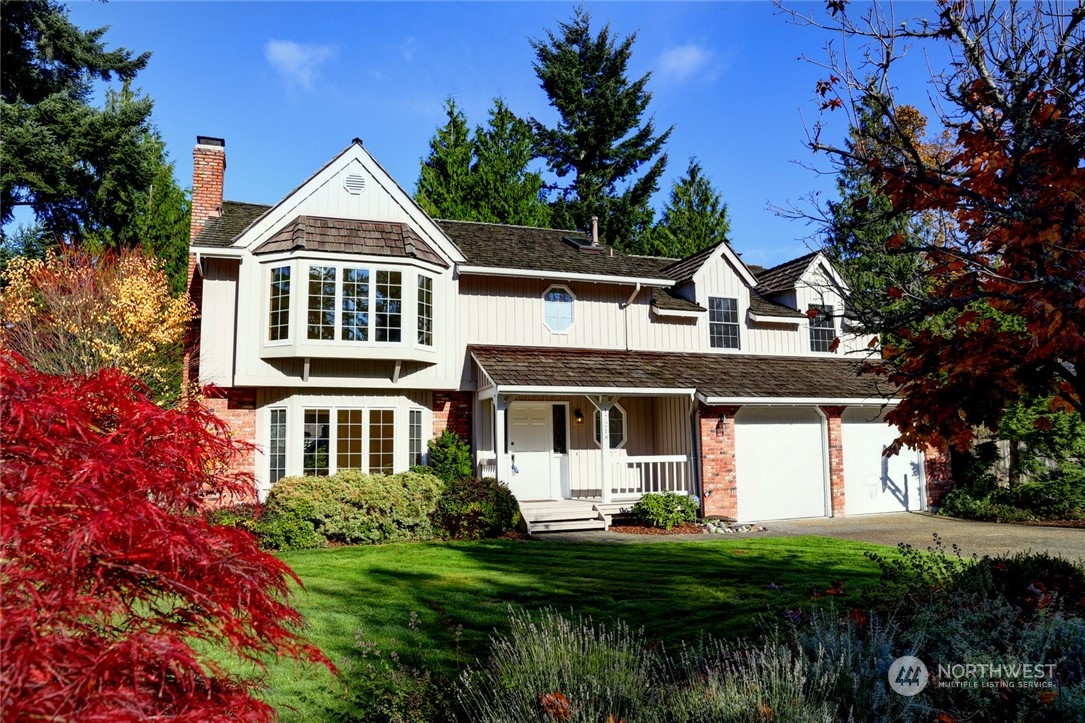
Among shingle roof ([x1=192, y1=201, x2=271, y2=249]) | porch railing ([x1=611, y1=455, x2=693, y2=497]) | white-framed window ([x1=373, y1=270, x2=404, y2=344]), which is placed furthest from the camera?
porch railing ([x1=611, y1=455, x2=693, y2=497])

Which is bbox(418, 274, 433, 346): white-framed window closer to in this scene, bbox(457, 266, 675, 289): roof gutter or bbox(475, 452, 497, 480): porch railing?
bbox(457, 266, 675, 289): roof gutter

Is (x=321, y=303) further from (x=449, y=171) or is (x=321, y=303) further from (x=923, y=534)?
(x=449, y=171)

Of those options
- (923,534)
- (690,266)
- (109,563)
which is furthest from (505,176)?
(109,563)

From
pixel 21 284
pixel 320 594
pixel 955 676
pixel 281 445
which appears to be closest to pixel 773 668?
pixel 955 676

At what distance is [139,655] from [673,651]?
5213mm

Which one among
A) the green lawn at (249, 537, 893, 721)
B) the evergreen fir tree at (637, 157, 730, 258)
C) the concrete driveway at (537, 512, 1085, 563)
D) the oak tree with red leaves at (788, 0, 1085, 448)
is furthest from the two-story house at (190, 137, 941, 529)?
the evergreen fir tree at (637, 157, 730, 258)

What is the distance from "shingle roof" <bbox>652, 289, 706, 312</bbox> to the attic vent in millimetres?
8627

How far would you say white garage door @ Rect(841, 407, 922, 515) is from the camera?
19891 millimetres

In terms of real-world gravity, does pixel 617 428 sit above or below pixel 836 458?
above

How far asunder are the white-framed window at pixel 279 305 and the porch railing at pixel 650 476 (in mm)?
8437

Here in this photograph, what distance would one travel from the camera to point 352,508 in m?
14.4

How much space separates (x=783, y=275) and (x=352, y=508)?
15.8 m

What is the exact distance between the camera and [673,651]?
6.61 meters

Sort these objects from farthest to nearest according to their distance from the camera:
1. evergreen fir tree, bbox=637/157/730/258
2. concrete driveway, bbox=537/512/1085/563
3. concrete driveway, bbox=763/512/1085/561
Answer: evergreen fir tree, bbox=637/157/730/258 → concrete driveway, bbox=537/512/1085/563 → concrete driveway, bbox=763/512/1085/561
